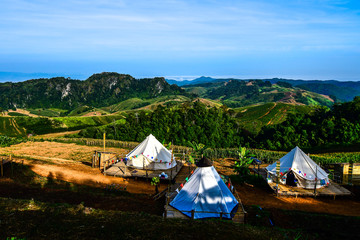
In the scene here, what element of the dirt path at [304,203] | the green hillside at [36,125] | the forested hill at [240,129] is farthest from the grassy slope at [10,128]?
the dirt path at [304,203]

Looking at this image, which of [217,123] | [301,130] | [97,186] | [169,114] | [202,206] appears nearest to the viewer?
[202,206]

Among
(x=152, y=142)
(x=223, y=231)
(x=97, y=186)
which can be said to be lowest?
(x=97, y=186)

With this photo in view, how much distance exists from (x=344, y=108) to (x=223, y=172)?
4449 cm

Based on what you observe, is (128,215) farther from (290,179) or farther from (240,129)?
(240,129)

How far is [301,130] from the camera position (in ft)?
169

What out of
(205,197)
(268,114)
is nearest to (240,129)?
(268,114)

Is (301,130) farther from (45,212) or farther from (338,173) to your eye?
(45,212)

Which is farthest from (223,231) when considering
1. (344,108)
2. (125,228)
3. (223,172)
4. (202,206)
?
(344,108)

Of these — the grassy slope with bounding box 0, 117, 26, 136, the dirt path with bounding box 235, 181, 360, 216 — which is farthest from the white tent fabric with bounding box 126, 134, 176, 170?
the grassy slope with bounding box 0, 117, 26, 136

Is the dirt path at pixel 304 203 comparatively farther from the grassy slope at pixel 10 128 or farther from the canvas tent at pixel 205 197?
the grassy slope at pixel 10 128

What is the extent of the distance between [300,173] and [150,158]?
1309 cm

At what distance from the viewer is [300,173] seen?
64.4 feet

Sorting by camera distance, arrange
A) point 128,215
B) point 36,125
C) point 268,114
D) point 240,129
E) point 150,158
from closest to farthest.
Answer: point 128,215 → point 150,158 → point 240,129 → point 36,125 → point 268,114

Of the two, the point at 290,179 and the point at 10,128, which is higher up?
the point at 290,179
